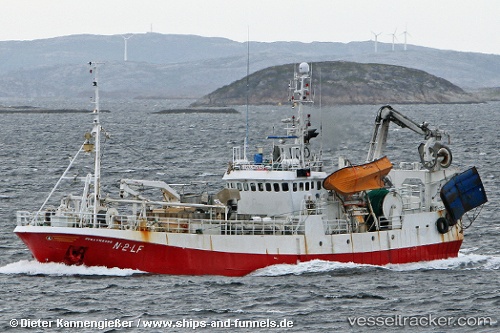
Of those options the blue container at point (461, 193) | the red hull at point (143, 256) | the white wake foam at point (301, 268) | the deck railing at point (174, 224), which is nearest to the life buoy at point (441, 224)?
the blue container at point (461, 193)

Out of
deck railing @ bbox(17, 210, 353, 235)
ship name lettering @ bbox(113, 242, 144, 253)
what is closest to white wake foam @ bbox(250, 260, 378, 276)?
deck railing @ bbox(17, 210, 353, 235)

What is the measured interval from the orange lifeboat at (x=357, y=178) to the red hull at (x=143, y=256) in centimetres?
302

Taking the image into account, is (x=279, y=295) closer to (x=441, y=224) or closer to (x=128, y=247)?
(x=128, y=247)

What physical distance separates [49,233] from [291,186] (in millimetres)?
9538

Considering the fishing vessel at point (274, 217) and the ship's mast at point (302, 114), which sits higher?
the ship's mast at point (302, 114)

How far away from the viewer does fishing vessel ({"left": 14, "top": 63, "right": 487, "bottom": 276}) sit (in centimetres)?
3931

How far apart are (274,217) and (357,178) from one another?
3617 mm

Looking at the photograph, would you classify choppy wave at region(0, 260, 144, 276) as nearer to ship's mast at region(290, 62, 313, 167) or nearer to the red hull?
the red hull

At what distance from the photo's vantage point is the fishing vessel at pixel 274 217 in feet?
129

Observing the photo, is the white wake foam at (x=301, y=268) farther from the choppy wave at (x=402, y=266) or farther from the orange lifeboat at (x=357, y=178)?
the orange lifeboat at (x=357, y=178)

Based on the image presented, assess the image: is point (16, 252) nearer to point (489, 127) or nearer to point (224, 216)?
point (224, 216)

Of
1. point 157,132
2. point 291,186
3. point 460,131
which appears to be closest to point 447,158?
point 291,186

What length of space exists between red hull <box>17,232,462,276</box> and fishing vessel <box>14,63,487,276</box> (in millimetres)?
38

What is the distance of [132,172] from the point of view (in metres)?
76.1
